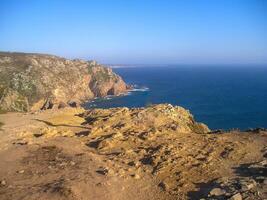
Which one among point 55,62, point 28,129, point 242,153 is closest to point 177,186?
point 242,153

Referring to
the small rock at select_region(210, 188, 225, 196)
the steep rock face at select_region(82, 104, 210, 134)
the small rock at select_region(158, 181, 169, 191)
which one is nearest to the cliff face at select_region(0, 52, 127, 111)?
the steep rock face at select_region(82, 104, 210, 134)

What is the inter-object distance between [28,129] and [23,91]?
70.2 metres

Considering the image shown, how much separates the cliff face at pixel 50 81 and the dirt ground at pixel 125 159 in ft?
137

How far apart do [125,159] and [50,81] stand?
93.7 m

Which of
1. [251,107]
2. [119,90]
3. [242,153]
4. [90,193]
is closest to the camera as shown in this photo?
[90,193]

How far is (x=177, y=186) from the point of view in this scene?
56.7 feet

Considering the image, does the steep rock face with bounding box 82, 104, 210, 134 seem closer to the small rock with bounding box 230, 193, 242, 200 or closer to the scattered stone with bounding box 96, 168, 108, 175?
the scattered stone with bounding box 96, 168, 108, 175

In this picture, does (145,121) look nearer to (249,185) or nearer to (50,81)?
(249,185)

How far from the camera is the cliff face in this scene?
307 feet

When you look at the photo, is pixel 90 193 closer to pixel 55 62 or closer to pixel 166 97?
pixel 166 97

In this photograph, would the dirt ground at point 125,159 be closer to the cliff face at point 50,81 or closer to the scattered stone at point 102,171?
the scattered stone at point 102,171

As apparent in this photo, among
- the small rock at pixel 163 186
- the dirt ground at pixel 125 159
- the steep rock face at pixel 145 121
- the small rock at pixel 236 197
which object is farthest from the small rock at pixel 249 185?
the steep rock face at pixel 145 121

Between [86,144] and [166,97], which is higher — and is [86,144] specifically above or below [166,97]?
above

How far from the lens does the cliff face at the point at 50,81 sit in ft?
307
